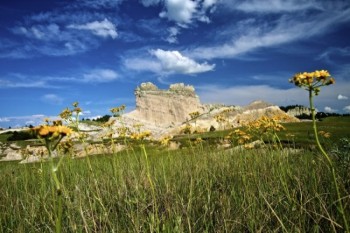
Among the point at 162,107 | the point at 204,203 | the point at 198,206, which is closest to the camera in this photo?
the point at 198,206

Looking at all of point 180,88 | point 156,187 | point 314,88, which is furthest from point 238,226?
point 180,88

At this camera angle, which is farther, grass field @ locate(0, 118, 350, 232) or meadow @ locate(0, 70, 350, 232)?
grass field @ locate(0, 118, 350, 232)

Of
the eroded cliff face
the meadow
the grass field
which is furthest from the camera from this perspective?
the eroded cliff face

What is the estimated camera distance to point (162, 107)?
13600cm

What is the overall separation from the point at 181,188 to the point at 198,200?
0.97 metres

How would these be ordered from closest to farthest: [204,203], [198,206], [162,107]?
1. [198,206]
2. [204,203]
3. [162,107]

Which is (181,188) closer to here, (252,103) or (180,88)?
(252,103)

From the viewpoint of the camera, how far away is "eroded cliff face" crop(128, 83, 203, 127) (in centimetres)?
13338

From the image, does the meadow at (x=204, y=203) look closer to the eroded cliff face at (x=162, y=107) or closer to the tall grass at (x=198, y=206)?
the tall grass at (x=198, y=206)

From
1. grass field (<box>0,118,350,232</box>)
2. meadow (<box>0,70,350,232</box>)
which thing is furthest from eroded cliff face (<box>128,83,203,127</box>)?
meadow (<box>0,70,350,232</box>)

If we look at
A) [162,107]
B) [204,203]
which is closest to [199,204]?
[204,203]

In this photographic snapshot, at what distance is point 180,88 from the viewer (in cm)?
14925

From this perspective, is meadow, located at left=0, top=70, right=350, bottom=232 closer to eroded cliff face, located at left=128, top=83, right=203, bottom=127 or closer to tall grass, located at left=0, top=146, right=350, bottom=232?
tall grass, located at left=0, top=146, right=350, bottom=232

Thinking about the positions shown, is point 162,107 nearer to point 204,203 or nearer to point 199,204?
point 204,203
